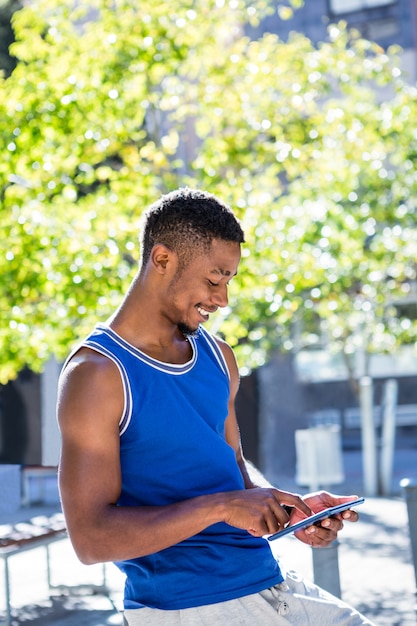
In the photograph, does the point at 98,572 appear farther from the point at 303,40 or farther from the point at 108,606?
the point at 303,40

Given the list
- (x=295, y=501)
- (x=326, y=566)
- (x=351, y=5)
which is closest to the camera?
(x=295, y=501)

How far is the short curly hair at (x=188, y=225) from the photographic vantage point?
225 cm

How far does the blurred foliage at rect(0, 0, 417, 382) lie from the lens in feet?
26.5

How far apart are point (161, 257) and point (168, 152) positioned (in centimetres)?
712

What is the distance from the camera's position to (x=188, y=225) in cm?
226

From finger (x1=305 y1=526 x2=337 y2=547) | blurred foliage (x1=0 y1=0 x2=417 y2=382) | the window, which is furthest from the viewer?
the window

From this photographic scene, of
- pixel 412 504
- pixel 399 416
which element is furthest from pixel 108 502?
pixel 399 416

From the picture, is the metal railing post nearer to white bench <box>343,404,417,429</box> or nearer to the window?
white bench <box>343,404,417,429</box>

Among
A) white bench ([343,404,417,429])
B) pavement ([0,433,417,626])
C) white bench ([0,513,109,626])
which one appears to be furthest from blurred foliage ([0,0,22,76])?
white bench ([0,513,109,626])

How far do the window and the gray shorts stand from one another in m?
18.2

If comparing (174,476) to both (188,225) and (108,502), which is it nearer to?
(108,502)

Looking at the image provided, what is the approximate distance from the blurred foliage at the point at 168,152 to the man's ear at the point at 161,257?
5.73m

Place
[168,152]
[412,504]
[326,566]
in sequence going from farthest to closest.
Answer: [168,152] < [412,504] < [326,566]

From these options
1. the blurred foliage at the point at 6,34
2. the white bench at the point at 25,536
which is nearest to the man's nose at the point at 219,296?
the white bench at the point at 25,536
